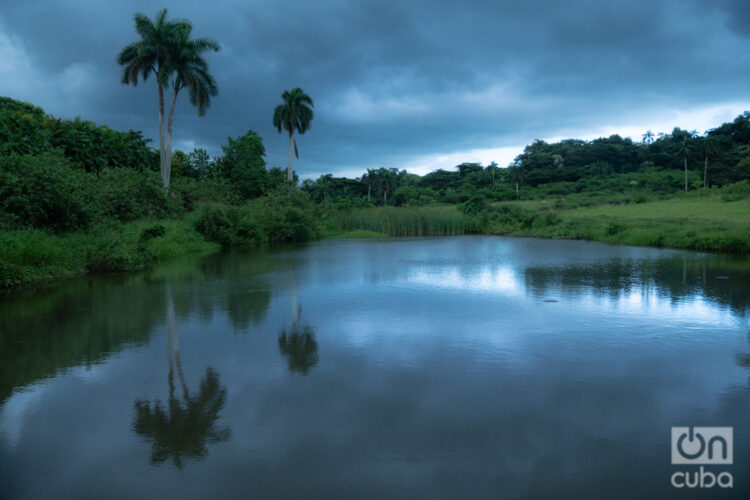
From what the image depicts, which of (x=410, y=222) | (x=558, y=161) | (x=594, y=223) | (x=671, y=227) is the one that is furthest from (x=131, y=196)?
(x=558, y=161)

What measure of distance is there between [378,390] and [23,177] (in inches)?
543

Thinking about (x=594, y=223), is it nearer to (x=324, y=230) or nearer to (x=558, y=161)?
(x=324, y=230)

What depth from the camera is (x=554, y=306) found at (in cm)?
907

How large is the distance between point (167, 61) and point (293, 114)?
617 inches

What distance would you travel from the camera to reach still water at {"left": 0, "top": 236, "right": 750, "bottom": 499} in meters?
3.46

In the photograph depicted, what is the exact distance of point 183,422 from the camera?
4.31m

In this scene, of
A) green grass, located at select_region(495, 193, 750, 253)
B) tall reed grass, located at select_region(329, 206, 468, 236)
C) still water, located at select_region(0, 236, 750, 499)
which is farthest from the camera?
tall reed grass, located at select_region(329, 206, 468, 236)

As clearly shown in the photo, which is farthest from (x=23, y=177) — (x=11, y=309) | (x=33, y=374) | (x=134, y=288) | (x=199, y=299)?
(x=33, y=374)

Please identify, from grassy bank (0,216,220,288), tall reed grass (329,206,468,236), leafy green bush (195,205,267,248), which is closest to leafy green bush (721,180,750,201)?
tall reed grass (329,206,468,236)

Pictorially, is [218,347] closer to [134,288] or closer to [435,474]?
[435,474]

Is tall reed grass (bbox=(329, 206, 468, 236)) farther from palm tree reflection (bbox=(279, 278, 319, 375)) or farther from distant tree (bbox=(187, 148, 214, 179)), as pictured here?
palm tree reflection (bbox=(279, 278, 319, 375))

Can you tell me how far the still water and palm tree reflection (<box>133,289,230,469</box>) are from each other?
2 cm

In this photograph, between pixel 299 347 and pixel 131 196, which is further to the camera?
pixel 131 196

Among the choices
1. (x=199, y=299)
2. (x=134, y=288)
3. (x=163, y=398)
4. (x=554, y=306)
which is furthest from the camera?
(x=134, y=288)
